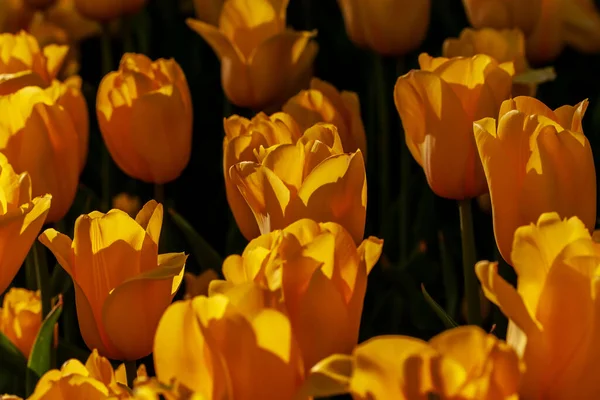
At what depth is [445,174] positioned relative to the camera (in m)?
1.13

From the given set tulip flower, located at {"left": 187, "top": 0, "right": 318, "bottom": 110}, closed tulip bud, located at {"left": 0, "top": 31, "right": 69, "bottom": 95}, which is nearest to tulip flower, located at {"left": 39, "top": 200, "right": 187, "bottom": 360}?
closed tulip bud, located at {"left": 0, "top": 31, "right": 69, "bottom": 95}

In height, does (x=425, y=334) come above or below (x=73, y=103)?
below

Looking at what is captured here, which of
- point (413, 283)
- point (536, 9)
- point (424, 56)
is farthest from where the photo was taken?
point (536, 9)

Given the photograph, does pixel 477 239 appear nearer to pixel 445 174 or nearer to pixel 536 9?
pixel 536 9

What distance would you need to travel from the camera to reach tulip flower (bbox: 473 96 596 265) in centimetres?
92

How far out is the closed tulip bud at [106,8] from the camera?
5.88 ft

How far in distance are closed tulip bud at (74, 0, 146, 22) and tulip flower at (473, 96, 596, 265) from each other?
100 centimetres

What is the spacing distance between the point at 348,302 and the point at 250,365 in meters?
0.13

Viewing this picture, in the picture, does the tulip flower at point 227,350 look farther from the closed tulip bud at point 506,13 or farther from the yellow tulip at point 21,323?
the closed tulip bud at point 506,13

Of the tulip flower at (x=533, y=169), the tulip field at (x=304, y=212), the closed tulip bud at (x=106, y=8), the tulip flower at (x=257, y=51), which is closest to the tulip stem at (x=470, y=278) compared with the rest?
the tulip field at (x=304, y=212)

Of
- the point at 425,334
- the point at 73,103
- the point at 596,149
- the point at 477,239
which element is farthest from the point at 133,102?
the point at 596,149

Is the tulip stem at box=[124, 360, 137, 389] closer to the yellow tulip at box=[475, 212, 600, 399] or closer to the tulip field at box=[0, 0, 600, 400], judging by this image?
the tulip field at box=[0, 0, 600, 400]

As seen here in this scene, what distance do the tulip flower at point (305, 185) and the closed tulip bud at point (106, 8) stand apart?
34.6 inches

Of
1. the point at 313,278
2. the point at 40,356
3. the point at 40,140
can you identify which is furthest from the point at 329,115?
the point at 313,278
